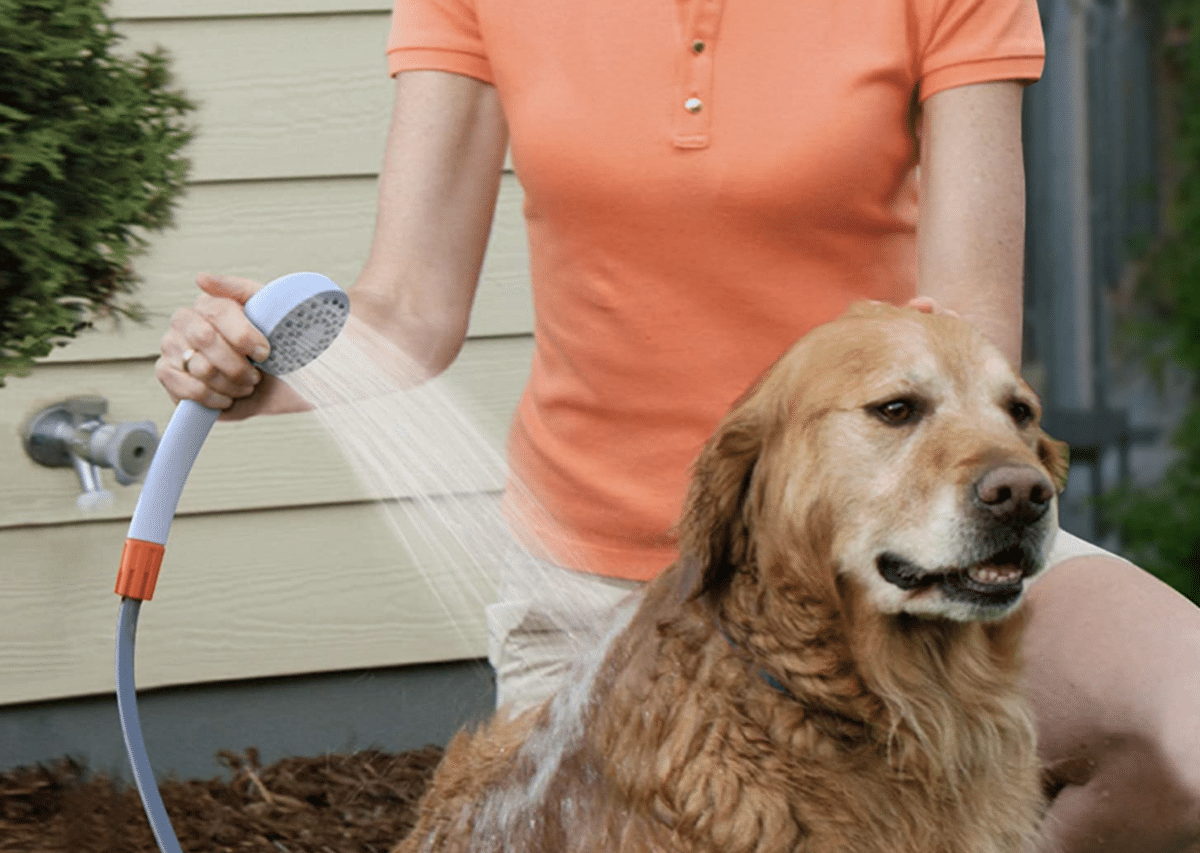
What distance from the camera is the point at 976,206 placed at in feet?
7.97

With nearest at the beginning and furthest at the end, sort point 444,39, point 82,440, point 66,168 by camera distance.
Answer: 1. point 444,39
2. point 66,168
3. point 82,440

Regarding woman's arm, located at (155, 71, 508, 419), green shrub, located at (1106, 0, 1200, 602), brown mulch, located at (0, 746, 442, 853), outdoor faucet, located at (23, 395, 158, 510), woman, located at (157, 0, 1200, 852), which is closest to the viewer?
woman, located at (157, 0, 1200, 852)

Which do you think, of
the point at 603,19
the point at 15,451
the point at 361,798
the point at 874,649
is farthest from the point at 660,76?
the point at 15,451

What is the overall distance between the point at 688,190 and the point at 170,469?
936 mm

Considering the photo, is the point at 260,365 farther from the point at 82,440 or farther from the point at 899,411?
the point at 82,440

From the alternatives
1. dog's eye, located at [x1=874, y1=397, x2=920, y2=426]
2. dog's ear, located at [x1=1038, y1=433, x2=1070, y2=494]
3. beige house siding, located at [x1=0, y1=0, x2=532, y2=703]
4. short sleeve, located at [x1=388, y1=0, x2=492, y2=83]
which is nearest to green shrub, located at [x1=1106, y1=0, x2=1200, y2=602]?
beige house siding, located at [x1=0, y1=0, x2=532, y2=703]

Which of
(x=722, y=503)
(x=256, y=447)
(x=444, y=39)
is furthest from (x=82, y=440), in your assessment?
(x=722, y=503)

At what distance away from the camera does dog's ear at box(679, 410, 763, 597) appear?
2.20m

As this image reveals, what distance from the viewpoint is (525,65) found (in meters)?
2.66

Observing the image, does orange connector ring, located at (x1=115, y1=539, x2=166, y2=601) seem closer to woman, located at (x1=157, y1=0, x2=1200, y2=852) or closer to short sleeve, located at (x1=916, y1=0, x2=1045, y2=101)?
woman, located at (x1=157, y1=0, x2=1200, y2=852)

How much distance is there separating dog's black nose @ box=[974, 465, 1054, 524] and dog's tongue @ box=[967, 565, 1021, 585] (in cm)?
8

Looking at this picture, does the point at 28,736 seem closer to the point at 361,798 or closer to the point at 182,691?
the point at 182,691

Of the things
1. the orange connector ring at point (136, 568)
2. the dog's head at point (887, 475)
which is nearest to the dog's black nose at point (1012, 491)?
the dog's head at point (887, 475)

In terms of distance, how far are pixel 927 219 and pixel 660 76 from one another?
0.49 meters
